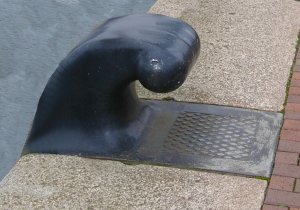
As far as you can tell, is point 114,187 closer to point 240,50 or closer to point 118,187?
point 118,187

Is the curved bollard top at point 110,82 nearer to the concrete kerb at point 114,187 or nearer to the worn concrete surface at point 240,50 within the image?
the concrete kerb at point 114,187

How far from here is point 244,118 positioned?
157 inches

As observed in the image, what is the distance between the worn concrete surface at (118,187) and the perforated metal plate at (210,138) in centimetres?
12

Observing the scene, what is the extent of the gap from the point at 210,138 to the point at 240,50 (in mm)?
1253

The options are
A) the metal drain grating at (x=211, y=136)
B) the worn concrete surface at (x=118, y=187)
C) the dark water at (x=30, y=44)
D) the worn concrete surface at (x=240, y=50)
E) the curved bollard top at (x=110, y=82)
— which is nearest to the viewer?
the worn concrete surface at (x=118, y=187)

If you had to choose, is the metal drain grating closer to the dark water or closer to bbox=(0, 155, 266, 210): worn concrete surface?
bbox=(0, 155, 266, 210): worn concrete surface

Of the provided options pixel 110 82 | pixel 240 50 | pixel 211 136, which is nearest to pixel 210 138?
pixel 211 136

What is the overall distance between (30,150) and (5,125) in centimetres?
162

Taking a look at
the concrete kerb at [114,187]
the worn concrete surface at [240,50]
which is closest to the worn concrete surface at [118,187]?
the concrete kerb at [114,187]

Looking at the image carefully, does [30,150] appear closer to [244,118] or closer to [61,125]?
[61,125]

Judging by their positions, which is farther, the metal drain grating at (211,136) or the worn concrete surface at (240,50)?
the worn concrete surface at (240,50)

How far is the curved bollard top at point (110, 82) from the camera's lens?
346cm

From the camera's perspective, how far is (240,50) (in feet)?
16.0

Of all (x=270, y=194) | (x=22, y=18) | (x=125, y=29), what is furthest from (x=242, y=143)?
(x=22, y=18)
